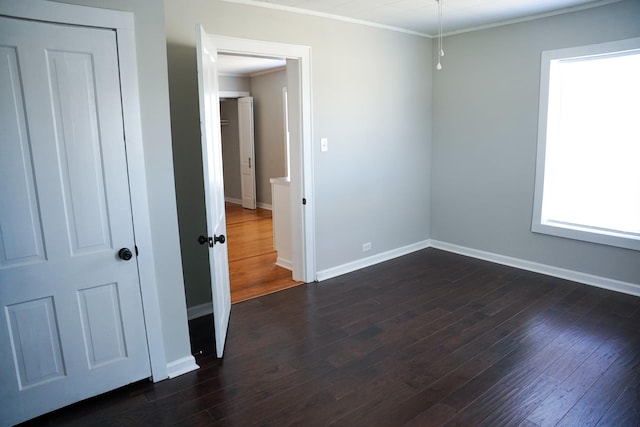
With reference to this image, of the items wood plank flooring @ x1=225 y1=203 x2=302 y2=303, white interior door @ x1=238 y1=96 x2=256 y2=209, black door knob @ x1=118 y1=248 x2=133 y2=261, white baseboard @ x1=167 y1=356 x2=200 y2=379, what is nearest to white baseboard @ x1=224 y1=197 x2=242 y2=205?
white interior door @ x1=238 y1=96 x2=256 y2=209

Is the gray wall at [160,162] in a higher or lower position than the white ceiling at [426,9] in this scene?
lower

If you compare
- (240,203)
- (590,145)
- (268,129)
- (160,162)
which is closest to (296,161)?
(160,162)

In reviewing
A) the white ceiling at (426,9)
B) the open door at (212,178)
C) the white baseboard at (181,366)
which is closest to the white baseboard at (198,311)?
the open door at (212,178)

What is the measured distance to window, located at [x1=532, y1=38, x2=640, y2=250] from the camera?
3824 mm

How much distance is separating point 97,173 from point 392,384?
213 cm

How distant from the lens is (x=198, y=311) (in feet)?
11.9

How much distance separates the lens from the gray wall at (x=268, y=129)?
768cm

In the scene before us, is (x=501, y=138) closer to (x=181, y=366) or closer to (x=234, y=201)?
(x=181, y=366)

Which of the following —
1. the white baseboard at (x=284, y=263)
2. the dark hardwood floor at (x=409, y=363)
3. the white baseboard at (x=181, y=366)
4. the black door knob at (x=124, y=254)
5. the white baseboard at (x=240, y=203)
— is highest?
the black door knob at (x=124, y=254)

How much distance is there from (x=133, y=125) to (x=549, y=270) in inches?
164

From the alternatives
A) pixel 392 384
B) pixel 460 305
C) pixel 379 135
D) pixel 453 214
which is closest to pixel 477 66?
pixel 379 135

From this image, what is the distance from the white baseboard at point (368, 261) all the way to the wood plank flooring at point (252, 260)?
1.06 ft

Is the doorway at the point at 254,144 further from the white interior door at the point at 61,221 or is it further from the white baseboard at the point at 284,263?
the white interior door at the point at 61,221

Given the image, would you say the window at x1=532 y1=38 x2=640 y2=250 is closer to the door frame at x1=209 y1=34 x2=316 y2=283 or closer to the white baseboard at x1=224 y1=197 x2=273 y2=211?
the door frame at x1=209 y1=34 x2=316 y2=283
